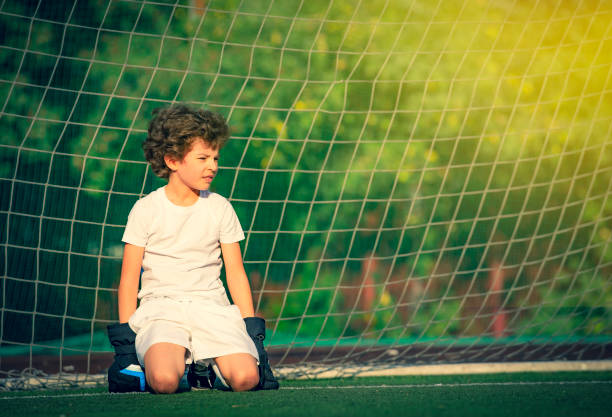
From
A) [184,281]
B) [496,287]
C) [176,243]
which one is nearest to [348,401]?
→ [184,281]

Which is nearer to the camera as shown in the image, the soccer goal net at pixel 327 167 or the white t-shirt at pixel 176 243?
the white t-shirt at pixel 176 243

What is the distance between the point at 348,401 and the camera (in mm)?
2191

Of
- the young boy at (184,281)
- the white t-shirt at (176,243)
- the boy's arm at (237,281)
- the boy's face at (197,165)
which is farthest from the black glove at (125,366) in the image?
the boy's face at (197,165)

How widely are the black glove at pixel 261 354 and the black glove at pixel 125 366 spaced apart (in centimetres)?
36

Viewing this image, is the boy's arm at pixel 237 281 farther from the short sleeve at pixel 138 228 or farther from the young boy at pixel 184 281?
the short sleeve at pixel 138 228

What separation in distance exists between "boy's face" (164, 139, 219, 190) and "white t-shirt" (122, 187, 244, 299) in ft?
0.34

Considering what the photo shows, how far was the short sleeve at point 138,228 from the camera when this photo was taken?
2.46 metres

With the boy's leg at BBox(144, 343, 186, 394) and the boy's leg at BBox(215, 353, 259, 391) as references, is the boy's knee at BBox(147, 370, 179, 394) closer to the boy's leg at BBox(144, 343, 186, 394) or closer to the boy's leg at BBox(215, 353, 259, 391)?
the boy's leg at BBox(144, 343, 186, 394)

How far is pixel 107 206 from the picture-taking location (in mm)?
3482

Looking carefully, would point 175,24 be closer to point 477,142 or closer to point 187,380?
point 477,142

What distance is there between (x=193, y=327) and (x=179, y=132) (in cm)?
63

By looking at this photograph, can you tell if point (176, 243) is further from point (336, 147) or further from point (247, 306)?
point (336, 147)

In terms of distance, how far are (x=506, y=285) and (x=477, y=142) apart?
0.89 metres

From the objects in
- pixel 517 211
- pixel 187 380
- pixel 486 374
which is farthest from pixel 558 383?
pixel 517 211
